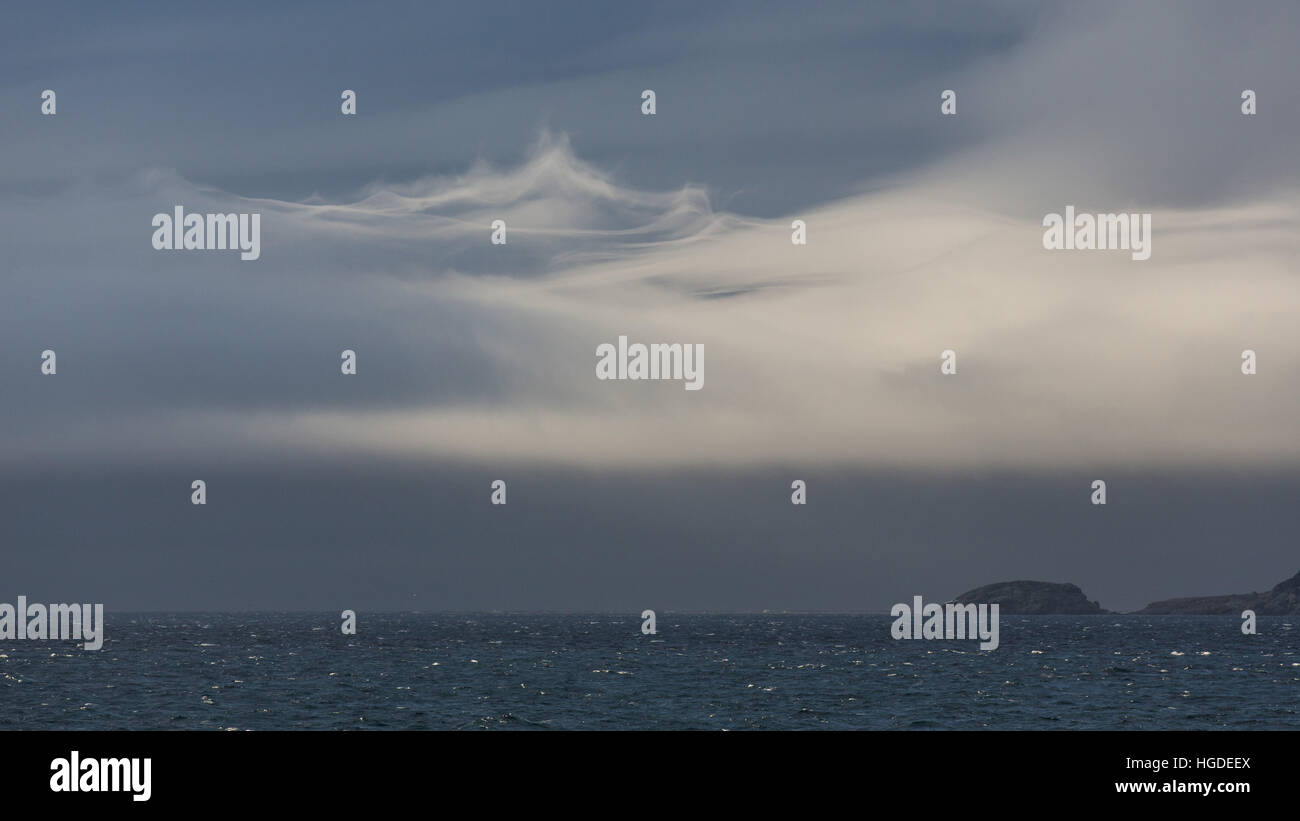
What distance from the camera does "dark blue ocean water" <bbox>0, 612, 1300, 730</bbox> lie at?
78000 millimetres

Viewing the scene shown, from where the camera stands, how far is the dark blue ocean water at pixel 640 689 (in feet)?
256

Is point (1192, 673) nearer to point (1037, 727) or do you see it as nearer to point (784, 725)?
point (1037, 727)

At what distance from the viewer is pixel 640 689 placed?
99.4 meters
